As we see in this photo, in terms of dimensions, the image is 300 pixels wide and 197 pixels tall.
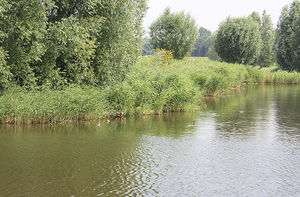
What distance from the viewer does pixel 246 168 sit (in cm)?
1083

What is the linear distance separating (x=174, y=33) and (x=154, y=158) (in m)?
44.5

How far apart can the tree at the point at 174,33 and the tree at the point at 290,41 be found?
13.7m

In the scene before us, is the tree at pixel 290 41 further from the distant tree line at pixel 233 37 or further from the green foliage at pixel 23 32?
the green foliage at pixel 23 32

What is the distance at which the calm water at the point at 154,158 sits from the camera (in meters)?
9.25

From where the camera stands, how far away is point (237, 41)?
176 feet

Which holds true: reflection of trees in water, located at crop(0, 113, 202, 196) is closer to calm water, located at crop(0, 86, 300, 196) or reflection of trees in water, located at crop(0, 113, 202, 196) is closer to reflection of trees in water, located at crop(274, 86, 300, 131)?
calm water, located at crop(0, 86, 300, 196)

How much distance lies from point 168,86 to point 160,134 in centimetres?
669

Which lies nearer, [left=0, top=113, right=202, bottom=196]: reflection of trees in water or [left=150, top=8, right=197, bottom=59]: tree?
[left=0, top=113, right=202, bottom=196]: reflection of trees in water

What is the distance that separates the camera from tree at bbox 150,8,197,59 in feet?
179

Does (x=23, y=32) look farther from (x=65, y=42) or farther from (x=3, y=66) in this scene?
(x=65, y=42)

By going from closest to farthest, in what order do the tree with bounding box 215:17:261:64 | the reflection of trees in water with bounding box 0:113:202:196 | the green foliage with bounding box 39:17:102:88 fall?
the reflection of trees in water with bounding box 0:113:202:196 → the green foliage with bounding box 39:17:102:88 → the tree with bounding box 215:17:261:64

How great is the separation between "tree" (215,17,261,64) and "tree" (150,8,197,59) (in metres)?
4.48

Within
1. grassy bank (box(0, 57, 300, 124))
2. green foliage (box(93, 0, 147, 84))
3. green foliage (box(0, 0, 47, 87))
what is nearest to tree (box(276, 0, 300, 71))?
grassy bank (box(0, 57, 300, 124))

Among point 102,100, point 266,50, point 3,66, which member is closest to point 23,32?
point 3,66
